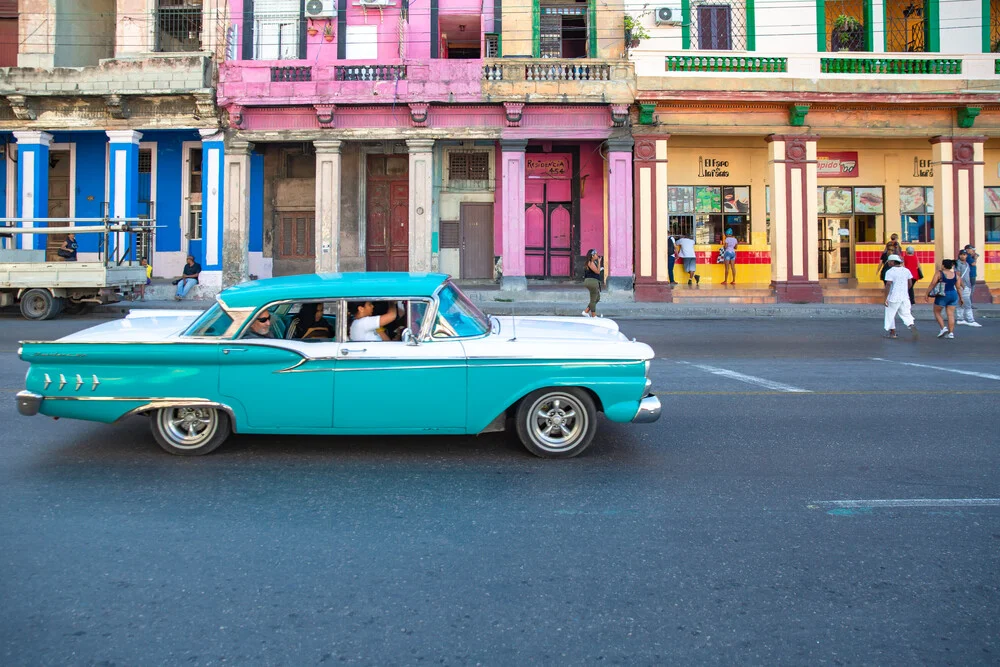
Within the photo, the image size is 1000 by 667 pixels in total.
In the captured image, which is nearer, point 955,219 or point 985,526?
point 985,526

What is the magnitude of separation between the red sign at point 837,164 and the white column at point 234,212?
1696 cm

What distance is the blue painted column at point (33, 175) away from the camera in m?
24.1

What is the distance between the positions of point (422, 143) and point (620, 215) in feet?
19.5

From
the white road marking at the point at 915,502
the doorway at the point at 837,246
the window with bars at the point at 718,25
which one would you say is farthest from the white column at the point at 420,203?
the white road marking at the point at 915,502

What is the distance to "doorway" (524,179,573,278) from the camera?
25.7 meters

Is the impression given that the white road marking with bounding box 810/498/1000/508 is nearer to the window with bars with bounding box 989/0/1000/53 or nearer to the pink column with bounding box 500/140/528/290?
the pink column with bounding box 500/140/528/290

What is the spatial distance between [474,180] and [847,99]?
10790mm

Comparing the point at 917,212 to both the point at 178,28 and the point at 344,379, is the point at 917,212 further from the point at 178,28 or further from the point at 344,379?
the point at 344,379

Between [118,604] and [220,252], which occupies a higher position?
[220,252]

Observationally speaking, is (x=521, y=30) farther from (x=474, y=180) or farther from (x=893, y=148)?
(x=893, y=148)

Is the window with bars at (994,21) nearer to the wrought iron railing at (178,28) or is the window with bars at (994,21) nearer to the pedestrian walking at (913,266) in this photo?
the pedestrian walking at (913,266)

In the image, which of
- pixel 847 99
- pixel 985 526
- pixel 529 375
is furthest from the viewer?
pixel 847 99

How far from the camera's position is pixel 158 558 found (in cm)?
426

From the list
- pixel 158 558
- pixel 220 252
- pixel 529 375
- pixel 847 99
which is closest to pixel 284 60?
pixel 220 252
